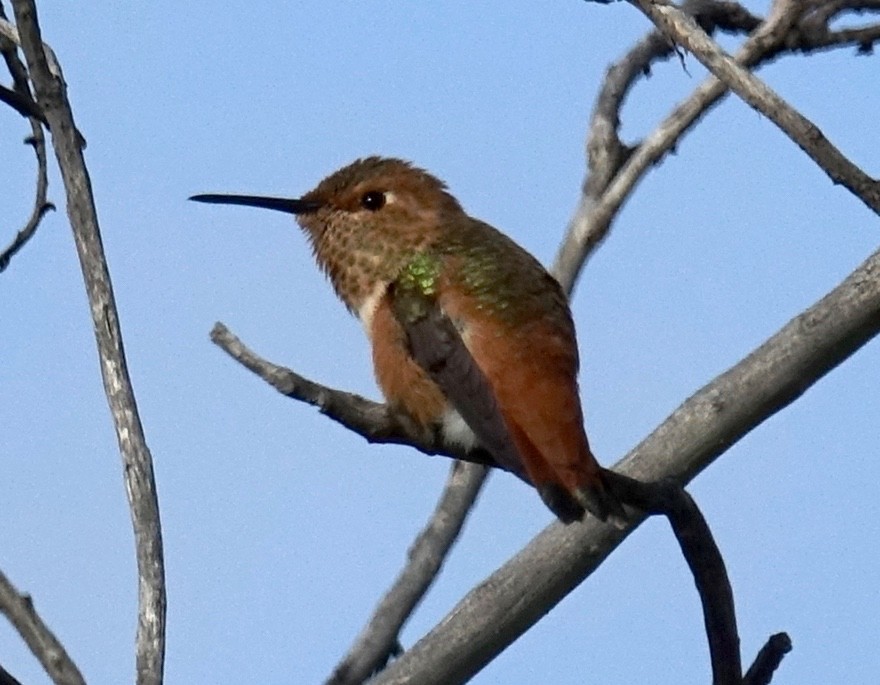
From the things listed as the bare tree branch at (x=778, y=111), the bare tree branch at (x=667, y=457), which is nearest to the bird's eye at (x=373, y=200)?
the bare tree branch at (x=667, y=457)

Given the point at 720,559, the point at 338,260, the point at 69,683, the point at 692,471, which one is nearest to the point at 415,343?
the point at 338,260

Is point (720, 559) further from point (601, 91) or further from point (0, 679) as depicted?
point (601, 91)

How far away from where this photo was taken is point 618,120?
5785 millimetres

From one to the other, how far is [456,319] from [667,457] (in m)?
0.92

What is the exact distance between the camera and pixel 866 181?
3.37 metres

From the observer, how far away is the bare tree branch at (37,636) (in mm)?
2941

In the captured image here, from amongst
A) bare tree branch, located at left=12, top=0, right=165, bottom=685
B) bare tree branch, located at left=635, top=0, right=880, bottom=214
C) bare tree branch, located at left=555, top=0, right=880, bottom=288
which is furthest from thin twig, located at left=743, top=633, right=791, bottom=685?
bare tree branch, located at left=555, top=0, right=880, bottom=288

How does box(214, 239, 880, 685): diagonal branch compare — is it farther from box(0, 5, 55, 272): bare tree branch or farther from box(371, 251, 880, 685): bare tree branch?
box(0, 5, 55, 272): bare tree branch

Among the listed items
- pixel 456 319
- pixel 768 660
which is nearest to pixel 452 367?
pixel 456 319

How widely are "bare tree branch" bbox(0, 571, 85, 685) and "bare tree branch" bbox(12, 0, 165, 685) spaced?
184 mm

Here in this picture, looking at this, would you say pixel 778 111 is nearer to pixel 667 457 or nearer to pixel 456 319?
pixel 667 457

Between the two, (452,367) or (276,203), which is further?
(276,203)

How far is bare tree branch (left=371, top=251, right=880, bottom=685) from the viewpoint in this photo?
11.9 feet

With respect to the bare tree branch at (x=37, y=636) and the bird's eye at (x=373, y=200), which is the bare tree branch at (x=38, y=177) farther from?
the bare tree branch at (x=37, y=636)
